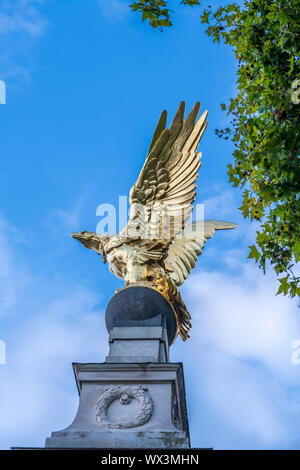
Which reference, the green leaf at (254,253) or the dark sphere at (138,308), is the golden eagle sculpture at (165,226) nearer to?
the dark sphere at (138,308)

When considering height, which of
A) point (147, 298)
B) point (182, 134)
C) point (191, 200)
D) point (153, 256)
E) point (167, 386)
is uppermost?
point (182, 134)

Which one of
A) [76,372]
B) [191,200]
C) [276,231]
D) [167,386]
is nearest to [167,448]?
[167,386]

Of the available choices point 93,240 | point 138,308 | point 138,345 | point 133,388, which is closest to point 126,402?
point 133,388

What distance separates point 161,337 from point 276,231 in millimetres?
3849

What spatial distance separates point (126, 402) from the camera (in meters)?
10.0

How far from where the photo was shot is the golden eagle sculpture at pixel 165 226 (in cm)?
1241

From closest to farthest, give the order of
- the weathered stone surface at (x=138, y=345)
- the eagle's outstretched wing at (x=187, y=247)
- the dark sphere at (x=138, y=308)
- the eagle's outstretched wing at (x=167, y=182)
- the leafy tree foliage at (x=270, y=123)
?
the leafy tree foliage at (x=270, y=123) → the weathered stone surface at (x=138, y=345) → the dark sphere at (x=138, y=308) → the eagle's outstretched wing at (x=167, y=182) → the eagle's outstretched wing at (x=187, y=247)

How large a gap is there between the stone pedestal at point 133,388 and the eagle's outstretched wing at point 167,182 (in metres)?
1.61

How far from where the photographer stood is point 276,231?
806 centimetres

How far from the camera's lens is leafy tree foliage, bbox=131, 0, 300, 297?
7.77 meters

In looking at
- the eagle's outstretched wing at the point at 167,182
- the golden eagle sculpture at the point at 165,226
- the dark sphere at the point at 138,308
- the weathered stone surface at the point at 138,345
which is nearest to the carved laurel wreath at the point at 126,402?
the weathered stone surface at the point at 138,345

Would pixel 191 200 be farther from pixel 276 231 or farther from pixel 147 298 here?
pixel 276 231

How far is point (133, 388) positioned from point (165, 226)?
3.79 metres
